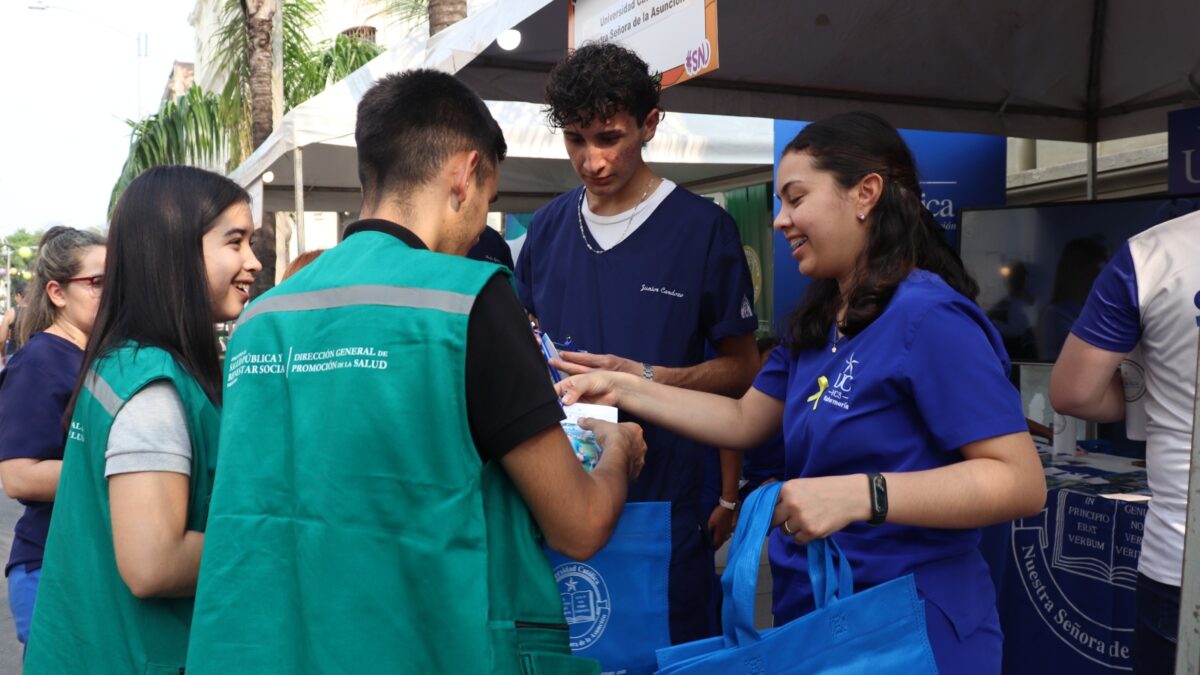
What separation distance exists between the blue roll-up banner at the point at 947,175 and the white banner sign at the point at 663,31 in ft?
9.49

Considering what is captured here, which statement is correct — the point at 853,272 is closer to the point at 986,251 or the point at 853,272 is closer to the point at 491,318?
the point at 491,318

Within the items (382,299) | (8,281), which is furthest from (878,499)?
(8,281)

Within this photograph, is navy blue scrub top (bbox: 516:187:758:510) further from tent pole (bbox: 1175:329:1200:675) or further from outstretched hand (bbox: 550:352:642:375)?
tent pole (bbox: 1175:329:1200:675)

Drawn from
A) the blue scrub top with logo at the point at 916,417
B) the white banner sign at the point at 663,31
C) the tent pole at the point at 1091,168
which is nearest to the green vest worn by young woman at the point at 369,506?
the blue scrub top with logo at the point at 916,417

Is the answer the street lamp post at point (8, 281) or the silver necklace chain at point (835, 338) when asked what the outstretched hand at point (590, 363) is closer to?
the silver necklace chain at point (835, 338)

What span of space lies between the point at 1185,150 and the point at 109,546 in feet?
15.2

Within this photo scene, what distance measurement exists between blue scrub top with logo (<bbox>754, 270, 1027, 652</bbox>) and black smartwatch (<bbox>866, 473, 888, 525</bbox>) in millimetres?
18

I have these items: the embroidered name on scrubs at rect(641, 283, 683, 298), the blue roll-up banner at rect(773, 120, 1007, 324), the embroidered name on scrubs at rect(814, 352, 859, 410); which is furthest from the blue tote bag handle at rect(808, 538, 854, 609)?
the blue roll-up banner at rect(773, 120, 1007, 324)

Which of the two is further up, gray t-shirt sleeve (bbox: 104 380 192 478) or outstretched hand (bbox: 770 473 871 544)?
gray t-shirt sleeve (bbox: 104 380 192 478)

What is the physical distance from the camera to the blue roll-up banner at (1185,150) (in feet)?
14.7

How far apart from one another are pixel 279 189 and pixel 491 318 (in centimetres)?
814

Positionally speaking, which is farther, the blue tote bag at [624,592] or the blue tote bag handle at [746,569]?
the blue tote bag at [624,592]

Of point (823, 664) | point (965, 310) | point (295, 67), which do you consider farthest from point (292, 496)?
point (295, 67)

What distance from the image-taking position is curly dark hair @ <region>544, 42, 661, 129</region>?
257cm
